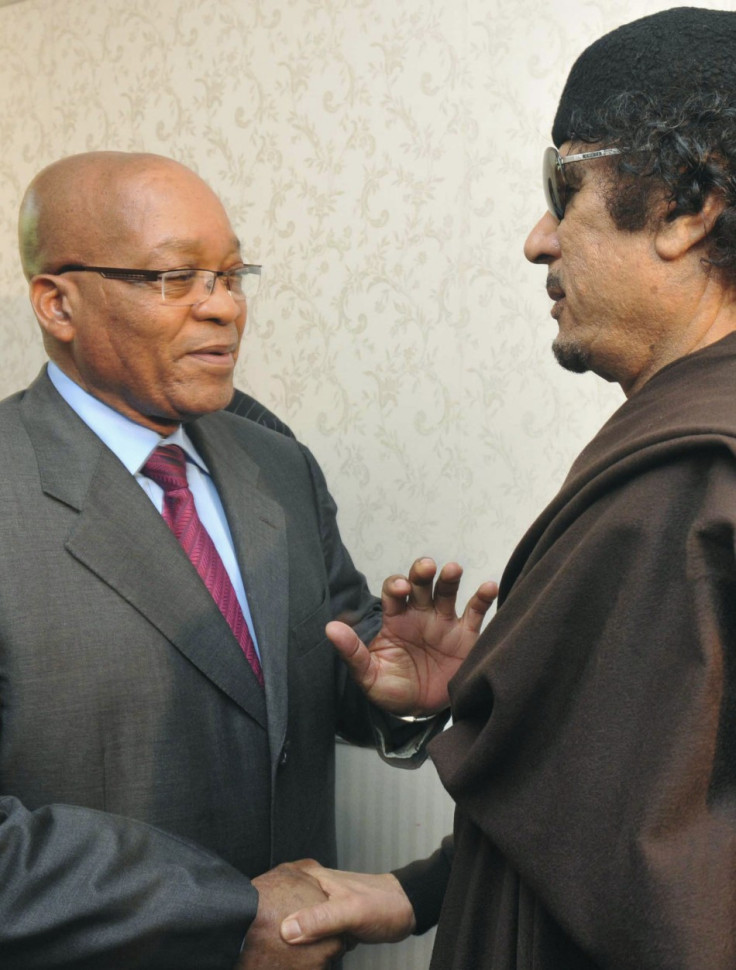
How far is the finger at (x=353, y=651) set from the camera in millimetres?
1388

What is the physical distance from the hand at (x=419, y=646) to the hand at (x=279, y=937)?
0.91 ft

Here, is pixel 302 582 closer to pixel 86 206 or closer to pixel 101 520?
pixel 101 520

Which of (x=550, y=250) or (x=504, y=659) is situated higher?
(x=550, y=250)

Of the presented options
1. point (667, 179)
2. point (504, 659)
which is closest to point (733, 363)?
point (667, 179)

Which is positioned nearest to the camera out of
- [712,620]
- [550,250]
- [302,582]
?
[712,620]

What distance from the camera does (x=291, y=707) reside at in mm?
1555

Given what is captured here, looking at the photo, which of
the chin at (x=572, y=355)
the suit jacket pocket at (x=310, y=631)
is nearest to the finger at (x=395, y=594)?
the suit jacket pocket at (x=310, y=631)

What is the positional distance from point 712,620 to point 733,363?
0.30m

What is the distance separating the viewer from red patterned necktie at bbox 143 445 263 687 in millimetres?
1504

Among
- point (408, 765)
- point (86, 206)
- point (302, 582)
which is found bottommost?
point (408, 765)

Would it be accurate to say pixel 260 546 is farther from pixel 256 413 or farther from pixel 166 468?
pixel 256 413

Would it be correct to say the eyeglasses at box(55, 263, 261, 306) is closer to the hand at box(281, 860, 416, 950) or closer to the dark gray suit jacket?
A: the dark gray suit jacket

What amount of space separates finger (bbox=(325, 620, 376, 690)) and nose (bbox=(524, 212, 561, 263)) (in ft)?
1.74

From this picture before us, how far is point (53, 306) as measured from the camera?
1562mm
